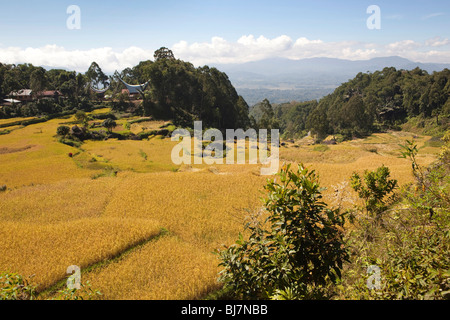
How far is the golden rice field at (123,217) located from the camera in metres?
9.62

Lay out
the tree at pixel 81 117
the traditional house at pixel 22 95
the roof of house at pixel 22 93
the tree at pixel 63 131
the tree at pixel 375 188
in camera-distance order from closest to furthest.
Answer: the tree at pixel 375 188 < the tree at pixel 63 131 < the tree at pixel 81 117 < the traditional house at pixel 22 95 < the roof of house at pixel 22 93

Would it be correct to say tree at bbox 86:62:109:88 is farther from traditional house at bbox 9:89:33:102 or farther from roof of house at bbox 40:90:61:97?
traditional house at bbox 9:89:33:102

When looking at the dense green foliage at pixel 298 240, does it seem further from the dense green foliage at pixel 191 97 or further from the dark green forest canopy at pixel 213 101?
the dense green foliage at pixel 191 97

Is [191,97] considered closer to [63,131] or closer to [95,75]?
[63,131]

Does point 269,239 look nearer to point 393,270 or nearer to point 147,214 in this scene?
point 393,270

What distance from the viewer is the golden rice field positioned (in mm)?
A: 9625

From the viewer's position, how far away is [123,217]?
15031 mm

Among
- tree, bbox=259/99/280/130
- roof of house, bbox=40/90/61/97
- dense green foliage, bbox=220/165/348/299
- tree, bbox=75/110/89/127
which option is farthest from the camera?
roof of house, bbox=40/90/61/97

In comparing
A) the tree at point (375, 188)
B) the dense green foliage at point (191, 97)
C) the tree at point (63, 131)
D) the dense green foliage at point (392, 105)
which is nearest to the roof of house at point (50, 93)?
the dense green foliage at point (191, 97)

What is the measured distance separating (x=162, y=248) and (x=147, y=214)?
429 cm

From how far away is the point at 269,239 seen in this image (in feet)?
15.3
